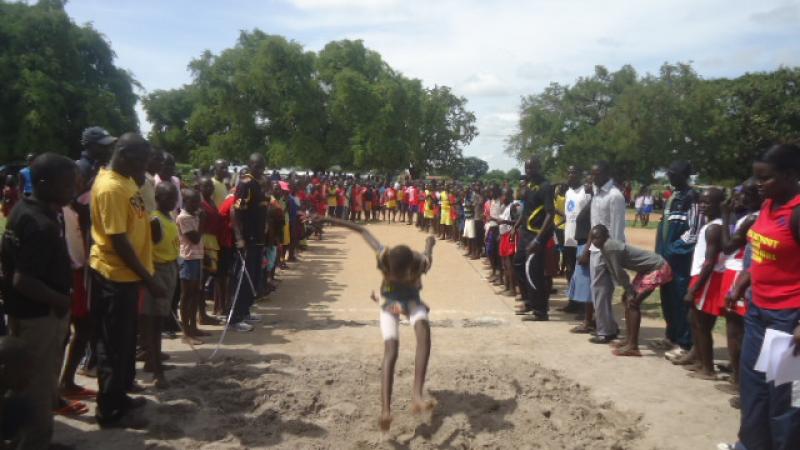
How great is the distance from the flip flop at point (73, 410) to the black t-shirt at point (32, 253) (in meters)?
1.21

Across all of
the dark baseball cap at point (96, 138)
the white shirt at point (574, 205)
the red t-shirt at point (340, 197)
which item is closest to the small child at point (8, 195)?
the dark baseball cap at point (96, 138)

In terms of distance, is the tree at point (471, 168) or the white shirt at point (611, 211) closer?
the white shirt at point (611, 211)

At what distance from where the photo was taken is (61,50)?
3544cm

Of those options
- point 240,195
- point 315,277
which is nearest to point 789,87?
point 315,277

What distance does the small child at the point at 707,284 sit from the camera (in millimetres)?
5496

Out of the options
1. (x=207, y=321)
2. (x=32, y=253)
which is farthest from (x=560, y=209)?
(x=32, y=253)

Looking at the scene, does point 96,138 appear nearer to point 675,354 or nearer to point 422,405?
point 422,405

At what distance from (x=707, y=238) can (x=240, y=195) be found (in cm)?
496

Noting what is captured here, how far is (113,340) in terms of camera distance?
422 cm

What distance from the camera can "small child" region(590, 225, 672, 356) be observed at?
21.2 ft

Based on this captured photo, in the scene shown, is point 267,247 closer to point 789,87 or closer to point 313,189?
point 313,189

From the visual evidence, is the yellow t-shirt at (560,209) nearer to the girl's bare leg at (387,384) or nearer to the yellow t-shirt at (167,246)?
the girl's bare leg at (387,384)

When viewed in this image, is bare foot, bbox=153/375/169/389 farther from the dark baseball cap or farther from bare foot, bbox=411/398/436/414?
bare foot, bbox=411/398/436/414

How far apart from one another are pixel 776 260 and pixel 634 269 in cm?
313
